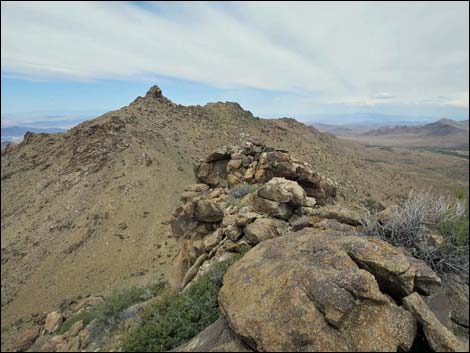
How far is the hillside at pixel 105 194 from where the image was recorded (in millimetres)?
19625

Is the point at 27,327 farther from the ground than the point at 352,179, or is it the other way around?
the point at 352,179

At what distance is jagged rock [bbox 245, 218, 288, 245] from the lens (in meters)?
7.89

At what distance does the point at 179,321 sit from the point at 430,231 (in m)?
5.75

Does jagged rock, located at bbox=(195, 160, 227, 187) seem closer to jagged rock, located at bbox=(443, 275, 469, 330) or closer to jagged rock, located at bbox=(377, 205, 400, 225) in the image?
jagged rock, located at bbox=(377, 205, 400, 225)

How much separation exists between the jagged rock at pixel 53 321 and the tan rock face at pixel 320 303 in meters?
14.4

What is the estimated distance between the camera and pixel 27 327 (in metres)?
15.6

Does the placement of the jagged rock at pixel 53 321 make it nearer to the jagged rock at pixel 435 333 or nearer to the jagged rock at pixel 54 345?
the jagged rock at pixel 54 345

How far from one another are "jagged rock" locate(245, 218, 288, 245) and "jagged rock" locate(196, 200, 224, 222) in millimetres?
2845

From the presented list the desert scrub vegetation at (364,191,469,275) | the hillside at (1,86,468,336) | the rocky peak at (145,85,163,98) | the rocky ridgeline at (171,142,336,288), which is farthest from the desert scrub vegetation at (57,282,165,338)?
the rocky peak at (145,85,163,98)

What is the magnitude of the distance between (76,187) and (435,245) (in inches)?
1162

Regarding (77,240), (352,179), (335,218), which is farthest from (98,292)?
(352,179)

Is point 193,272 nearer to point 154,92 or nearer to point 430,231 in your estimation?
point 430,231

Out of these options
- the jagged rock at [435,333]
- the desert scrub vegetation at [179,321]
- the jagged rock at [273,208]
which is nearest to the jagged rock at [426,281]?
the jagged rock at [435,333]

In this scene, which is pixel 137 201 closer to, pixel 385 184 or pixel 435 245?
pixel 435 245
